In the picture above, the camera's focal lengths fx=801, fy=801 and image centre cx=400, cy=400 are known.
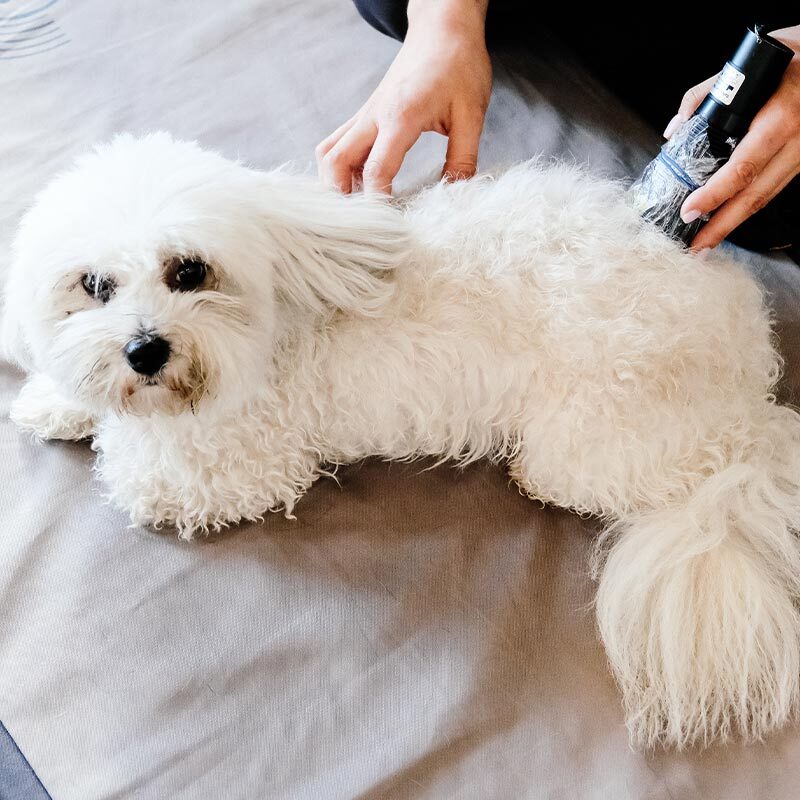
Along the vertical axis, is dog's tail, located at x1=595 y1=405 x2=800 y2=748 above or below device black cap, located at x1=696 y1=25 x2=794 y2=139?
Result: below

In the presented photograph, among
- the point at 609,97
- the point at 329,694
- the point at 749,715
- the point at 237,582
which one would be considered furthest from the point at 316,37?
the point at 749,715

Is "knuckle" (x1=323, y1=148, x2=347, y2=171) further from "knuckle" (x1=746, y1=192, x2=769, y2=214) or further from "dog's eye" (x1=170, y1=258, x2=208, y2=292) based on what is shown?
"knuckle" (x1=746, y1=192, x2=769, y2=214)

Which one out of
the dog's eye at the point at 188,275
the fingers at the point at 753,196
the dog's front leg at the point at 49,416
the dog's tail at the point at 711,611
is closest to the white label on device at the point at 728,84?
the fingers at the point at 753,196

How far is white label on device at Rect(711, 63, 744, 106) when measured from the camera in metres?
0.95

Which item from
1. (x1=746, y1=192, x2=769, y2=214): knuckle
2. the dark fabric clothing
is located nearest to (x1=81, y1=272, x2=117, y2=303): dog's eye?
(x1=746, y1=192, x2=769, y2=214): knuckle

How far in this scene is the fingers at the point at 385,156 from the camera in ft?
3.63

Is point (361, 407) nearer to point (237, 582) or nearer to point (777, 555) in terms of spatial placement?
point (237, 582)

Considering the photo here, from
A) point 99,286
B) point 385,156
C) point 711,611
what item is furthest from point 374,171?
point 711,611

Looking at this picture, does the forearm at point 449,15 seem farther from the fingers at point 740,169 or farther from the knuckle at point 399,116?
the fingers at point 740,169

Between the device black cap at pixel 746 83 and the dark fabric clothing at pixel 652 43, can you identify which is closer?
the device black cap at pixel 746 83

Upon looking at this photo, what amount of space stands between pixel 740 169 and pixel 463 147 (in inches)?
15.5

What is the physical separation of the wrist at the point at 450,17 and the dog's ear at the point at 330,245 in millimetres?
444

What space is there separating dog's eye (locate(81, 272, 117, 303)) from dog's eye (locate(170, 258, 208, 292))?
0.22 feet

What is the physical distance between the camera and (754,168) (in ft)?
3.29
